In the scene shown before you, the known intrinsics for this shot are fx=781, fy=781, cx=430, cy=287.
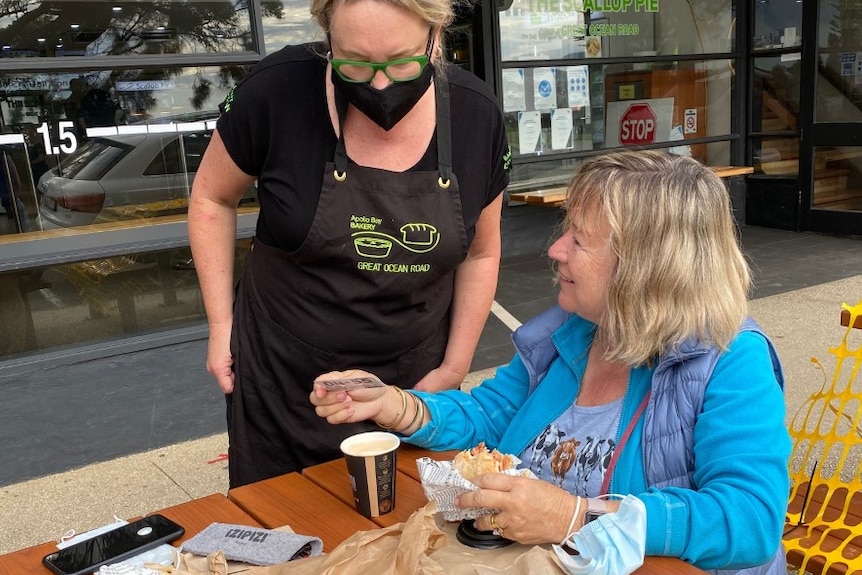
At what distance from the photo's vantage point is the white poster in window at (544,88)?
7477mm

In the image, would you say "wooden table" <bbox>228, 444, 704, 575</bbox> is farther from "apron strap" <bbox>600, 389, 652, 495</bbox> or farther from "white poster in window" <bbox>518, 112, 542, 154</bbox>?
"white poster in window" <bbox>518, 112, 542, 154</bbox>

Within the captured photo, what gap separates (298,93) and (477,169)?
50cm

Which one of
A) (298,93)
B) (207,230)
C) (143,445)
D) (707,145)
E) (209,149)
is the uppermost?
(298,93)

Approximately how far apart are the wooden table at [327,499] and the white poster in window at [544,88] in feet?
19.8

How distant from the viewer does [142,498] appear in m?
3.62

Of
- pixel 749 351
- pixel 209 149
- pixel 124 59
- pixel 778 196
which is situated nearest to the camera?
pixel 749 351

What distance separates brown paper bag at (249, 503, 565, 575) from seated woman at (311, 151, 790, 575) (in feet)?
0.19

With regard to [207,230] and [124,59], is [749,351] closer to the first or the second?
[207,230]

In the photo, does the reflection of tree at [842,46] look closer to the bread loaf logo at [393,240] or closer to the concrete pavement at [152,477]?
the concrete pavement at [152,477]

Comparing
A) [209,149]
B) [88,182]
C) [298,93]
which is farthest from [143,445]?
[298,93]

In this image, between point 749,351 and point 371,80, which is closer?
point 749,351

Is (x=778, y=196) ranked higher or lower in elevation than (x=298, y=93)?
lower

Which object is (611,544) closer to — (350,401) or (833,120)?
(350,401)

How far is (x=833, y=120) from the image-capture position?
7984 millimetres
